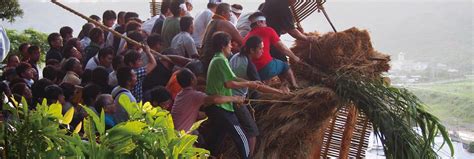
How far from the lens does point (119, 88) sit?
20.3 feet

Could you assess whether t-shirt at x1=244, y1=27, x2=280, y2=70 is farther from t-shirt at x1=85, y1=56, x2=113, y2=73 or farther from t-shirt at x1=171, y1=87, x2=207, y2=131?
t-shirt at x1=85, y1=56, x2=113, y2=73

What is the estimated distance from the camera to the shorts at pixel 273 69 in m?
7.07

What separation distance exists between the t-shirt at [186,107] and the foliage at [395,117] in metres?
1.32

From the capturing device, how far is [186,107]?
20.2 ft

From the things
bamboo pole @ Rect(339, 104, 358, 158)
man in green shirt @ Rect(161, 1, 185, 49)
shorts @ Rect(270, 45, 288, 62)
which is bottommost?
bamboo pole @ Rect(339, 104, 358, 158)

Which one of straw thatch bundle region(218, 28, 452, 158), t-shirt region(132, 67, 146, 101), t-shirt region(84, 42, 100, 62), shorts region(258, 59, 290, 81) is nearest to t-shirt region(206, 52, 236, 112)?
straw thatch bundle region(218, 28, 452, 158)

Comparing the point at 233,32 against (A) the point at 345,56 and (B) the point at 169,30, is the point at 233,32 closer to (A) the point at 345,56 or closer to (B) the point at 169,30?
(B) the point at 169,30

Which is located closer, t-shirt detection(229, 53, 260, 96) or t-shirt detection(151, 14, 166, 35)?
t-shirt detection(229, 53, 260, 96)

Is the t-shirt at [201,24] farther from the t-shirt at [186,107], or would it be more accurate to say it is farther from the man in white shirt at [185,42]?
the t-shirt at [186,107]

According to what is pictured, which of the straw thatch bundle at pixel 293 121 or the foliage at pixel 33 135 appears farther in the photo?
the straw thatch bundle at pixel 293 121

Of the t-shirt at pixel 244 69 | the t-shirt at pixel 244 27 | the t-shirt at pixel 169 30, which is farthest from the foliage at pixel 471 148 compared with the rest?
the t-shirt at pixel 244 69

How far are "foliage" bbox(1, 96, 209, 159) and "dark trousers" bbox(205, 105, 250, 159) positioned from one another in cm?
299

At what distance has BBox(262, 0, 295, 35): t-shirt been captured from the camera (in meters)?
7.82

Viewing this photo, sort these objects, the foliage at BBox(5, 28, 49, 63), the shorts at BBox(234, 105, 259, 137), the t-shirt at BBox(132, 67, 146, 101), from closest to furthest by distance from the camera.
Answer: the shorts at BBox(234, 105, 259, 137), the t-shirt at BBox(132, 67, 146, 101), the foliage at BBox(5, 28, 49, 63)
